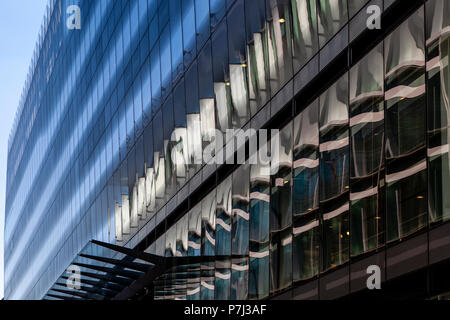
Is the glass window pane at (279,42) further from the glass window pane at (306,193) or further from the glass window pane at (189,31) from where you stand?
the glass window pane at (189,31)

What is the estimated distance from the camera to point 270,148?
23641mm

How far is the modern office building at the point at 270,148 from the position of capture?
16.0 meters

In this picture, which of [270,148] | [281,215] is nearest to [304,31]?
[270,148]


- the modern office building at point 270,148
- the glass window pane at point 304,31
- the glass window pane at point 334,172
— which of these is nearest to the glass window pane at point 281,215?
the modern office building at point 270,148

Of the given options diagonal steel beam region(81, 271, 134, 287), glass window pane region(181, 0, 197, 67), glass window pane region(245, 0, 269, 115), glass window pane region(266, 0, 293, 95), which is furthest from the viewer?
diagonal steel beam region(81, 271, 134, 287)

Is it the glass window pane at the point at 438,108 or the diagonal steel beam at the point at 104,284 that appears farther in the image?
the diagonal steel beam at the point at 104,284

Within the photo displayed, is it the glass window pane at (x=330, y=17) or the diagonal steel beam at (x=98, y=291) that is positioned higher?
the glass window pane at (x=330, y=17)

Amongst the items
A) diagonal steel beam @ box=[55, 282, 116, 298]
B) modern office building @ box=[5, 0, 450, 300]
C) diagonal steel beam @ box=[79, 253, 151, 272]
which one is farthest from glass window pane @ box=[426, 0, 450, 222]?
diagonal steel beam @ box=[55, 282, 116, 298]

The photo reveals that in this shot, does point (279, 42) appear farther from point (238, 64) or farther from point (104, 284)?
point (104, 284)

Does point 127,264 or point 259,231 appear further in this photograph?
point 127,264

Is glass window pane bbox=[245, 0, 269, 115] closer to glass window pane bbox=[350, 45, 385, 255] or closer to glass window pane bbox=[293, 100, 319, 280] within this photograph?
glass window pane bbox=[293, 100, 319, 280]

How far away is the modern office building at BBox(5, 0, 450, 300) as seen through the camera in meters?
16.0

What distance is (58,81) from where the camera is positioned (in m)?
62.8
